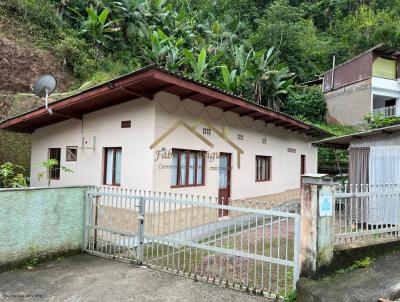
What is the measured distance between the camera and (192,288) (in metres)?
5.05

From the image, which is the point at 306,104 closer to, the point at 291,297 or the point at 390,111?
the point at 390,111

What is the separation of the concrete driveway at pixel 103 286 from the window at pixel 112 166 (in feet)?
10.3

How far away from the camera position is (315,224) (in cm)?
450

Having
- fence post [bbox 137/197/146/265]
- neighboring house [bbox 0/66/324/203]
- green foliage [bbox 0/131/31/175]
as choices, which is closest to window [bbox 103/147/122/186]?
neighboring house [bbox 0/66/324/203]

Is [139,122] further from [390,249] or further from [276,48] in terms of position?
[276,48]

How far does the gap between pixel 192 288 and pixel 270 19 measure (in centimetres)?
2982

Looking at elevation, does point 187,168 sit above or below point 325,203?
above

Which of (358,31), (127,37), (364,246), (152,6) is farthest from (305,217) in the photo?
(358,31)

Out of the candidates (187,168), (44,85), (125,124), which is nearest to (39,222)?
(125,124)

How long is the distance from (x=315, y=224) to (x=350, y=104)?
78.8 ft

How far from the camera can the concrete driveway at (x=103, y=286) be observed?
4758 millimetres

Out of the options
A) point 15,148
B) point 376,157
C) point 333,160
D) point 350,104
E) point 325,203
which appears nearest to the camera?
point 325,203

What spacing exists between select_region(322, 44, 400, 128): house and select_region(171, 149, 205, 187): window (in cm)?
1896

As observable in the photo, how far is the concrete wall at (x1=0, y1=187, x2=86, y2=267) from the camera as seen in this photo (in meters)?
5.79
